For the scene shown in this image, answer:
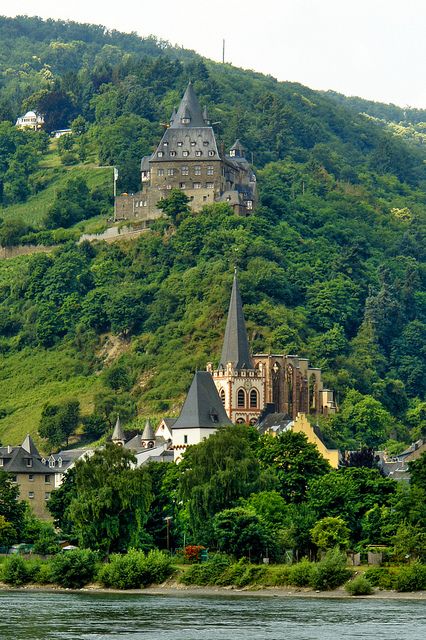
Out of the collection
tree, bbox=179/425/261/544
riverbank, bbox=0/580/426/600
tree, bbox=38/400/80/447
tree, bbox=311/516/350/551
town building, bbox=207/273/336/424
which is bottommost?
riverbank, bbox=0/580/426/600

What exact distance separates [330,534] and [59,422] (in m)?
70.1

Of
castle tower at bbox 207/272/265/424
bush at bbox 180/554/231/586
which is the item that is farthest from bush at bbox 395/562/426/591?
castle tower at bbox 207/272/265/424

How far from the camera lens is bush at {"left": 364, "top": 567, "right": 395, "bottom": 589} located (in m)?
115

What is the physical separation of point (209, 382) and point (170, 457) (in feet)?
24.4

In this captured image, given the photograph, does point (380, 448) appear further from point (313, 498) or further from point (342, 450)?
point (313, 498)

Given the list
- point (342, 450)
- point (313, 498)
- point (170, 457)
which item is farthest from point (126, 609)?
point (342, 450)

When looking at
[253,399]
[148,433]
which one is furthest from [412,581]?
[253,399]

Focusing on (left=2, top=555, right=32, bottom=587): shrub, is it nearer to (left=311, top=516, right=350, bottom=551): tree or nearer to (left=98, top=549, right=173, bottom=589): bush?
(left=98, top=549, right=173, bottom=589): bush

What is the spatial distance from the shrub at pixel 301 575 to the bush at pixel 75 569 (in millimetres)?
13466

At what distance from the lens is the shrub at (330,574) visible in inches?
4601

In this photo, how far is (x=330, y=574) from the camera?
4604 inches

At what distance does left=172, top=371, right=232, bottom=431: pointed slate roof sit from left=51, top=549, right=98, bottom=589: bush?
109 feet

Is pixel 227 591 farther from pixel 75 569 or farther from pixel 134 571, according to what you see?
pixel 75 569

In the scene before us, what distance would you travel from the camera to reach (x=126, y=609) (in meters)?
110
